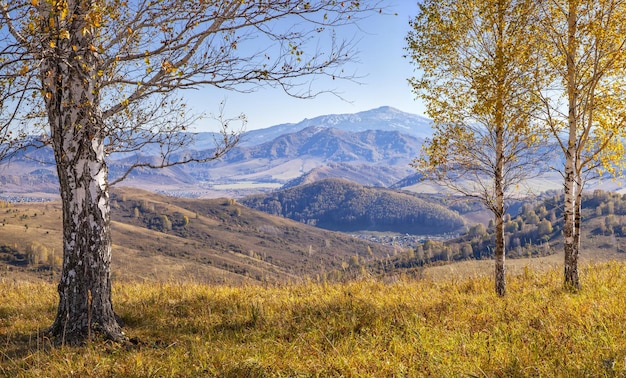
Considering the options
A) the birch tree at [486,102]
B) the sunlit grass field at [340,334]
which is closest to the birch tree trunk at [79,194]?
the sunlit grass field at [340,334]

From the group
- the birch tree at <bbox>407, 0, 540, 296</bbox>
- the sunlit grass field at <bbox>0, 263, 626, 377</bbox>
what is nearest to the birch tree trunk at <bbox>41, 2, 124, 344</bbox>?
the sunlit grass field at <bbox>0, 263, 626, 377</bbox>

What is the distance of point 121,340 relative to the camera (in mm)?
6754

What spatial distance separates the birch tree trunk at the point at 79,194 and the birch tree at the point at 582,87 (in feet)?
32.2

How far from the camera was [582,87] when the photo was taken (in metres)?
10.2

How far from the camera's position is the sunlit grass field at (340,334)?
4926 mm

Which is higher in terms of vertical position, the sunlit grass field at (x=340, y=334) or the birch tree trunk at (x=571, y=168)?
the birch tree trunk at (x=571, y=168)

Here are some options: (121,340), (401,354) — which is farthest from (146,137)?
(401,354)

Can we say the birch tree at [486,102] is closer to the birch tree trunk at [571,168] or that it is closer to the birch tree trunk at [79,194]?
the birch tree trunk at [571,168]

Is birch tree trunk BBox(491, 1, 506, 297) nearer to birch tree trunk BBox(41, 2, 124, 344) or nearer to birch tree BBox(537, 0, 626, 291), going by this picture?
birch tree BBox(537, 0, 626, 291)

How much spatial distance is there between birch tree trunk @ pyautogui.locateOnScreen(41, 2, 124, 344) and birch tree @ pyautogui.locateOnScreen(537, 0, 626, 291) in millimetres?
9818

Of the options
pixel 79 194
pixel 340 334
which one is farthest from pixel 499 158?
pixel 79 194

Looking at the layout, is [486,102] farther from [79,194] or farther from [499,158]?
[79,194]

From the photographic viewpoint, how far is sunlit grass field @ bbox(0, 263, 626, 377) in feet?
16.2

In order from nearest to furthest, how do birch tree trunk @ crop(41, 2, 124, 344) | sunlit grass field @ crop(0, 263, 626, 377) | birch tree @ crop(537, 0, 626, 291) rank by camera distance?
sunlit grass field @ crop(0, 263, 626, 377) < birch tree trunk @ crop(41, 2, 124, 344) < birch tree @ crop(537, 0, 626, 291)
